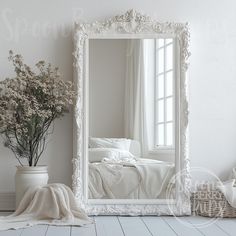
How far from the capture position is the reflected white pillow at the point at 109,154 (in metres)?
4.34

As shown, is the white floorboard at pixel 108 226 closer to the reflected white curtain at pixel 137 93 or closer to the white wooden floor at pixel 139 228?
the white wooden floor at pixel 139 228

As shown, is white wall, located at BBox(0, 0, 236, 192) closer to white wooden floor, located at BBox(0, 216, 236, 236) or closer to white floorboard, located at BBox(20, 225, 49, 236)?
white wooden floor, located at BBox(0, 216, 236, 236)

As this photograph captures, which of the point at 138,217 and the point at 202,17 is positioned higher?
the point at 202,17

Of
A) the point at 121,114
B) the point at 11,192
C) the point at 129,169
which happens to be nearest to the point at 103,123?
the point at 121,114

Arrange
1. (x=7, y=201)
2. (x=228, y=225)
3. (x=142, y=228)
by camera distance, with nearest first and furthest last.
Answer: (x=142, y=228), (x=228, y=225), (x=7, y=201)

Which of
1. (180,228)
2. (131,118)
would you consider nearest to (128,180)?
(131,118)

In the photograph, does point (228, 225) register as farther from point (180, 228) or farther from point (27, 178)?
point (27, 178)

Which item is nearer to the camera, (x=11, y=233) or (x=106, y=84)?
(x=11, y=233)

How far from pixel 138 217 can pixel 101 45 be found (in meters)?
1.61

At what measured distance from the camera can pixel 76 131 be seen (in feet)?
14.5

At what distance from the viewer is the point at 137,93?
14.4 ft

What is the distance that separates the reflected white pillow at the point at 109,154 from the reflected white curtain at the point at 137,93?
18 cm

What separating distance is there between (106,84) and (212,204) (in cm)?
144

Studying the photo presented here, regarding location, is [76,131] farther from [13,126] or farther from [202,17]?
[202,17]
